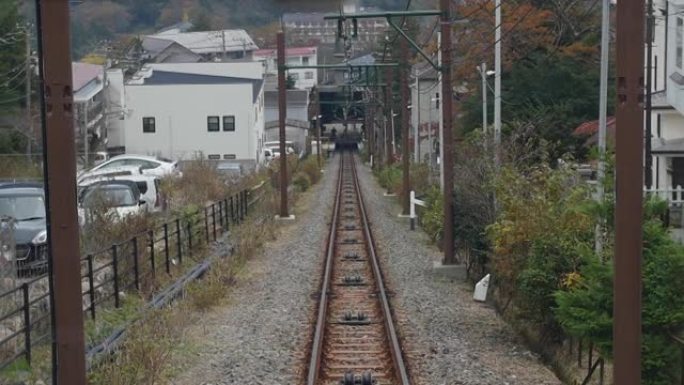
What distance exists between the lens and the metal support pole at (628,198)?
7312mm

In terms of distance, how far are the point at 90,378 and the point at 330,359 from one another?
10.6 feet

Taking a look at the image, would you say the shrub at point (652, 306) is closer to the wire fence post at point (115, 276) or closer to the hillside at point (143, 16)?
the wire fence post at point (115, 276)

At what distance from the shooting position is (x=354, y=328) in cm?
1446

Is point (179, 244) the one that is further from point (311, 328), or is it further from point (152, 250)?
point (311, 328)

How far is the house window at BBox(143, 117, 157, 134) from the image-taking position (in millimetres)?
61875

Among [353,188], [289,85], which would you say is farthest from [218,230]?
[289,85]

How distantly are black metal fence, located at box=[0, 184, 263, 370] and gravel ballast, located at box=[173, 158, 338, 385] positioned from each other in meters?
1.31

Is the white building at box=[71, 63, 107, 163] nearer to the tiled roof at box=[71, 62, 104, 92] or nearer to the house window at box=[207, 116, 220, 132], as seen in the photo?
the tiled roof at box=[71, 62, 104, 92]

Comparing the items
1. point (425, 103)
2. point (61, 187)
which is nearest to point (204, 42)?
point (425, 103)

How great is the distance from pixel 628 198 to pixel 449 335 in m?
6.43

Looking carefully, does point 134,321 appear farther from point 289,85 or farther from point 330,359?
point 289,85

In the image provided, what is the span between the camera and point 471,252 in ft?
64.5

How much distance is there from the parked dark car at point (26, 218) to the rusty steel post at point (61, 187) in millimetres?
9721

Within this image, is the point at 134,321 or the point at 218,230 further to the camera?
the point at 218,230
